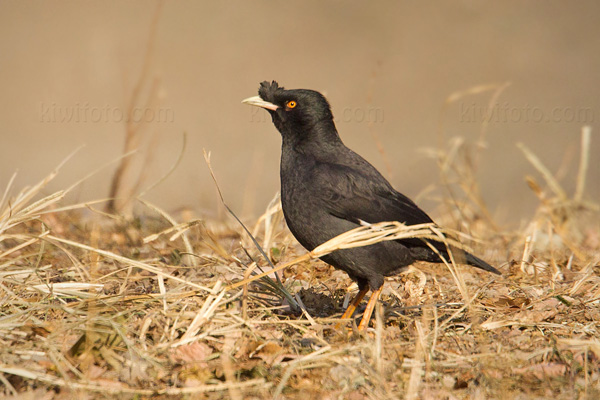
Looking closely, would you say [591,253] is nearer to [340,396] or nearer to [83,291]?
[340,396]

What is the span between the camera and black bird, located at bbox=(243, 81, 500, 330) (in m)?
3.82

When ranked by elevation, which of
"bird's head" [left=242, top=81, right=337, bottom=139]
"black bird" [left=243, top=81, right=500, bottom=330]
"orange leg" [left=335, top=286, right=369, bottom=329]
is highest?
"bird's head" [left=242, top=81, right=337, bottom=139]

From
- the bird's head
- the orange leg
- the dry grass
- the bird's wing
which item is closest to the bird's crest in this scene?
the bird's head

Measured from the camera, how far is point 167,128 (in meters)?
10.2

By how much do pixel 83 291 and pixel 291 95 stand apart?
174cm

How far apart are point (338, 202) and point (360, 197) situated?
17 centimetres

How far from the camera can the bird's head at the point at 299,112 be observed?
14.1 feet

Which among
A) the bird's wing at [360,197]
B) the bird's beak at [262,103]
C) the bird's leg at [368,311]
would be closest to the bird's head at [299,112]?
the bird's beak at [262,103]

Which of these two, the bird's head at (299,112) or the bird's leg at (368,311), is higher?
the bird's head at (299,112)

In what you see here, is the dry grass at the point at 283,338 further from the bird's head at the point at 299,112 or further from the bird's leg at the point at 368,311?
the bird's head at the point at 299,112

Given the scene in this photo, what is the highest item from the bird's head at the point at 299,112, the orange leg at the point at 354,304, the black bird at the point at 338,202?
the bird's head at the point at 299,112

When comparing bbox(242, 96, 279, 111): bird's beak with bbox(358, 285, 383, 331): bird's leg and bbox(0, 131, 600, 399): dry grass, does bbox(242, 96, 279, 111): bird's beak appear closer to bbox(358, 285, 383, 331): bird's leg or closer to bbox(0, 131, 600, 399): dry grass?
bbox(0, 131, 600, 399): dry grass

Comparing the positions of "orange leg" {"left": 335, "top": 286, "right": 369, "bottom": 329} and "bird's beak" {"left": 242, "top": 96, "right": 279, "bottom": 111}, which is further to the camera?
"bird's beak" {"left": 242, "top": 96, "right": 279, "bottom": 111}

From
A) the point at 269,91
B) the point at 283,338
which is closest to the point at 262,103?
the point at 269,91
